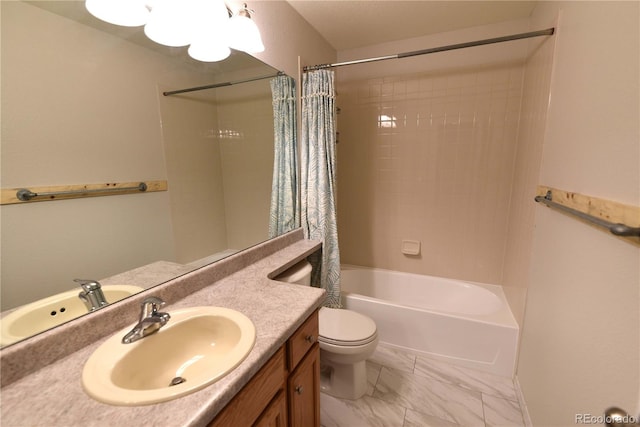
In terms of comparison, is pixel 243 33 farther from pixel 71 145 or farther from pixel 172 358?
pixel 172 358

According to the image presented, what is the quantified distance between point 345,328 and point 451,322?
31.6 inches

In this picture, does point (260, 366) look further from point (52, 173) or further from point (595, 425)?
point (595, 425)

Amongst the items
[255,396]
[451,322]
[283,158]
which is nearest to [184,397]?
[255,396]

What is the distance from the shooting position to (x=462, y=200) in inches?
90.5

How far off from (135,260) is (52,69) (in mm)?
627

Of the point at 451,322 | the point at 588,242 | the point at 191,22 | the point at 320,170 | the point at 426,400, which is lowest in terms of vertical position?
the point at 426,400

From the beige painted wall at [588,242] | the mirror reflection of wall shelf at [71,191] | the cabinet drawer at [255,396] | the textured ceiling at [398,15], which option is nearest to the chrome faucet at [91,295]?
the mirror reflection of wall shelf at [71,191]

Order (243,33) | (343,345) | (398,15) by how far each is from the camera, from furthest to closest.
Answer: (398,15), (343,345), (243,33)

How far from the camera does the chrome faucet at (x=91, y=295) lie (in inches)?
32.3

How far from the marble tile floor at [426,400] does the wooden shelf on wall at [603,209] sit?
121cm

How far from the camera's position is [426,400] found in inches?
61.4

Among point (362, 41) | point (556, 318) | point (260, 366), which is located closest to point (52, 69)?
point (260, 366)

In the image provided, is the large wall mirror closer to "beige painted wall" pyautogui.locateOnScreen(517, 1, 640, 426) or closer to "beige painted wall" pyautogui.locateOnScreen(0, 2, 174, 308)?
"beige painted wall" pyautogui.locateOnScreen(0, 2, 174, 308)

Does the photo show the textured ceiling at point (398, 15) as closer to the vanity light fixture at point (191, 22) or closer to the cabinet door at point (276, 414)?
the vanity light fixture at point (191, 22)
